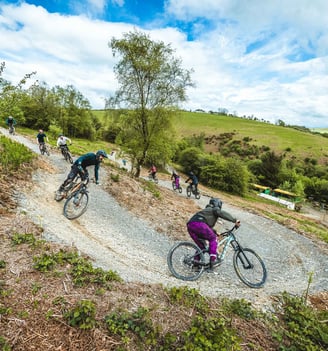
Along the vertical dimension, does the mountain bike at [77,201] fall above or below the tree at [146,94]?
below

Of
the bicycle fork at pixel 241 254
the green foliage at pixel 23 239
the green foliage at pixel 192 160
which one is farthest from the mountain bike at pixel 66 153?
the green foliage at pixel 192 160

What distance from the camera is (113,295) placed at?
13.0 feet

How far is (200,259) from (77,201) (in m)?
5.45

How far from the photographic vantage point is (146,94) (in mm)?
18891

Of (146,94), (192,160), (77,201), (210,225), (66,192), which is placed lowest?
(77,201)

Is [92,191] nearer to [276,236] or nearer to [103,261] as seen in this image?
[103,261]

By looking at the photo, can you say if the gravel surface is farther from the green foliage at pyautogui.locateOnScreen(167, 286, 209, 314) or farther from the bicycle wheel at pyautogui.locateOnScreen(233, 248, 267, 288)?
the green foliage at pyautogui.locateOnScreen(167, 286, 209, 314)

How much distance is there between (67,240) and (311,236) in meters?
15.6

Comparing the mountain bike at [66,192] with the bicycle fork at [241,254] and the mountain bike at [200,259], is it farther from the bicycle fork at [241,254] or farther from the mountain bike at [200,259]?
the bicycle fork at [241,254]

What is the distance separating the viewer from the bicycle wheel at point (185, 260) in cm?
599

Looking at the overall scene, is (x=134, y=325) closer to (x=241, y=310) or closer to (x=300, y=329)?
(x=241, y=310)

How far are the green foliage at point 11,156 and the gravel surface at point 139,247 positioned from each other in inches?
40.5

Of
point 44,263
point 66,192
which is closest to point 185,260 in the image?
point 44,263

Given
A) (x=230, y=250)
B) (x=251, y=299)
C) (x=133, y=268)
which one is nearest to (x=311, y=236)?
(x=230, y=250)
